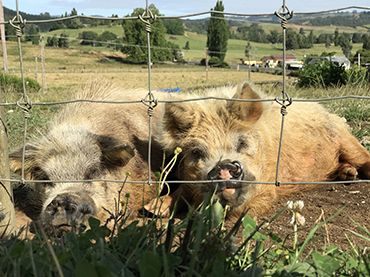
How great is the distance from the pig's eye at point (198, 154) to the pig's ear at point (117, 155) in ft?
1.70

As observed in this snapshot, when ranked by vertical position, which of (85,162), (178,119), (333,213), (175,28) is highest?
(178,119)

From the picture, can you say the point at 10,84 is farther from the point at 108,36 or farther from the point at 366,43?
the point at 108,36

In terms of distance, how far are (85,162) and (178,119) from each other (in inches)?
35.0

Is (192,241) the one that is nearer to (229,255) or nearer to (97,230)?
(229,255)

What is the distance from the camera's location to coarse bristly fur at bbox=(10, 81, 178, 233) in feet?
14.7

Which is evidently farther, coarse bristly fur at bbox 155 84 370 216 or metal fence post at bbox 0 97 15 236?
coarse bristly fur at bbox 155 84 370 216

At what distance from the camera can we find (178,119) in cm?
505

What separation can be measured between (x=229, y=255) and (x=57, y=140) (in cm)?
326

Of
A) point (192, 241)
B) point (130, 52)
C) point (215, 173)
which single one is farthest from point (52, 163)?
point (130, 52)

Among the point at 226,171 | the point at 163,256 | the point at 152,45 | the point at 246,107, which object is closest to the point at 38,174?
the point at 226,171

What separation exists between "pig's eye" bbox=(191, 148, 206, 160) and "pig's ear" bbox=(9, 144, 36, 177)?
1435 mm

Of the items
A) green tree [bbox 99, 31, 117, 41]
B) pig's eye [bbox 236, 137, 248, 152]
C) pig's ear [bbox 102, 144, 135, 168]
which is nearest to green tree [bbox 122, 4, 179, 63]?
green tree [bbox 99, 31, 117, 41]

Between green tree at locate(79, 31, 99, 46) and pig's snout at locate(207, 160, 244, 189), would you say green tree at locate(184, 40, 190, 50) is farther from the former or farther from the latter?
pig's snout at locate(207, 160, 244, 189)

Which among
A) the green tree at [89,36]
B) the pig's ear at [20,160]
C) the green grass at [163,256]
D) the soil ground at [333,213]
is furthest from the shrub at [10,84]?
the green tree at [89,36]
